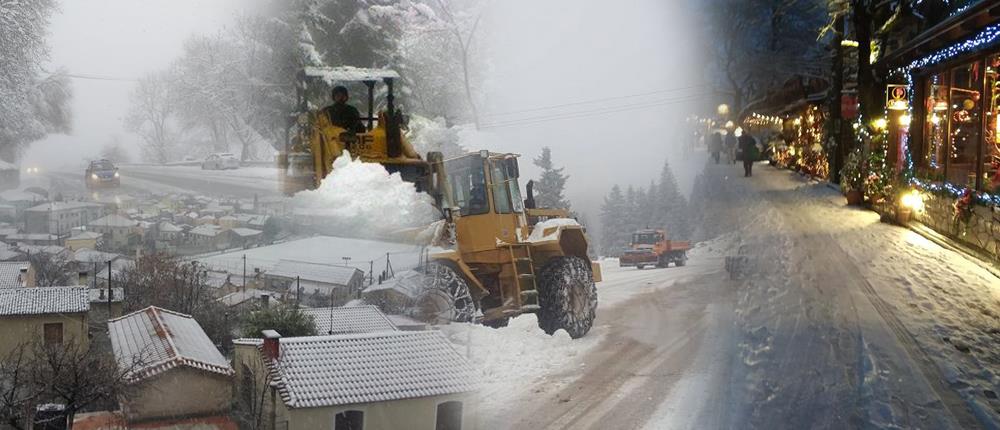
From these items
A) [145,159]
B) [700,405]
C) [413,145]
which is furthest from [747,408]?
[145,159]

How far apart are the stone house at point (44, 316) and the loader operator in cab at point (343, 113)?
131 cm

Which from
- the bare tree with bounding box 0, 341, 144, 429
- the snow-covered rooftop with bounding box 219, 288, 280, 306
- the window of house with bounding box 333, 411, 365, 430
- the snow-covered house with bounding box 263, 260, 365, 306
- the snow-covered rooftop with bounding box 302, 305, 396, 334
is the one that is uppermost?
the snow-covered house with bounding box 263, 260, 365, 306

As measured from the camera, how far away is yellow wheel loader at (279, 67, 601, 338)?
3.67 meters

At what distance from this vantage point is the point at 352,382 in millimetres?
3703

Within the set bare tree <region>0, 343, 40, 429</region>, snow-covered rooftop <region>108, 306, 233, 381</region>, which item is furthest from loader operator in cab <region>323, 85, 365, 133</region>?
bare tree <region>0, 343, 40, 429</region>

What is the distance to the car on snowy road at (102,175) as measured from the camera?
4215 millimetres

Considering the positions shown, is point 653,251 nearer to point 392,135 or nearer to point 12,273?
point 392,135

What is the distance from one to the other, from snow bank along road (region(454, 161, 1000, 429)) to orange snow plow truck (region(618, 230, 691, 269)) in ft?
0.16

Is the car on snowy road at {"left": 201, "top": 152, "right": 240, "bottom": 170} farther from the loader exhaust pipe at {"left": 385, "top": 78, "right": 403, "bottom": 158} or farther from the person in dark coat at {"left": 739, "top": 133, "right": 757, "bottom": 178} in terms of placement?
the person in dark coat at {"left": 739, "top": 133, "right": 757, "bottom": 178}

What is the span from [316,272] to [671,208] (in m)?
1.67

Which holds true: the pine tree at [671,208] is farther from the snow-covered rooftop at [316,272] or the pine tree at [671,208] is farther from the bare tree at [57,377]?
the bare tree at [57,377]

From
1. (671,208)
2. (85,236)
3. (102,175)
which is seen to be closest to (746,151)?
(671,208)

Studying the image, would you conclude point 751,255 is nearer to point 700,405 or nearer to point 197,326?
point 700,405

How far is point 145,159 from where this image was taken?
13.9 feet
